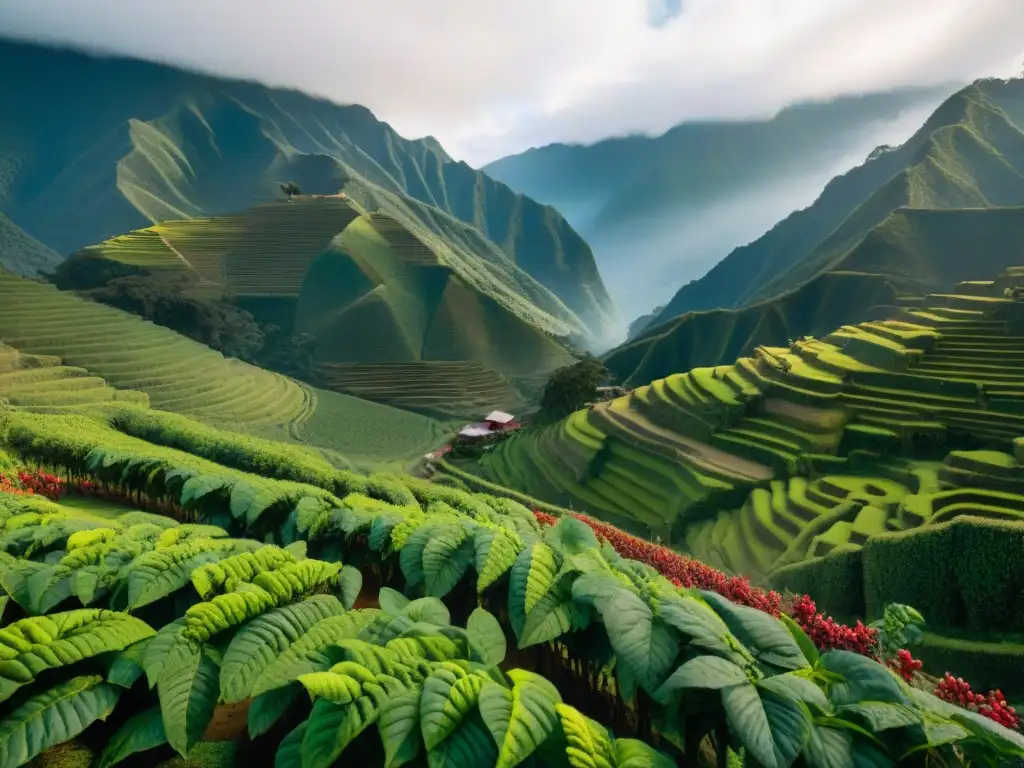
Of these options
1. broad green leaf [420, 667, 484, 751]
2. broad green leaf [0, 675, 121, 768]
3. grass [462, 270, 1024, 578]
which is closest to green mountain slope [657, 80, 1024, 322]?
grass [462, 270, 1024, 578]

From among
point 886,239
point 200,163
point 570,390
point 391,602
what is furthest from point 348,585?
point 200,163

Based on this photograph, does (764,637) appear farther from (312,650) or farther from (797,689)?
(312,650)

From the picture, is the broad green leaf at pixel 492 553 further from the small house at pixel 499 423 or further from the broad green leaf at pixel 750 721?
the small house at pixel 499 423

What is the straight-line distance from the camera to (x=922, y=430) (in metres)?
17.5

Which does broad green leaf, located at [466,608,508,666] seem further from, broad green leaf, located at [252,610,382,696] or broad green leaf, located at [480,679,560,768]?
broad green leaf, located at [252,610,382,696]

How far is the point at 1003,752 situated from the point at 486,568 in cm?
201

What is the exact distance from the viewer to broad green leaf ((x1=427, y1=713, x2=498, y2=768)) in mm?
1662

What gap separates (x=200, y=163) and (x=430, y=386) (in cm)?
11979

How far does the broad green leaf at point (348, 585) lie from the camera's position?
9.16 ft

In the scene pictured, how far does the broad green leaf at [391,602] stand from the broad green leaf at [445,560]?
0.18 m

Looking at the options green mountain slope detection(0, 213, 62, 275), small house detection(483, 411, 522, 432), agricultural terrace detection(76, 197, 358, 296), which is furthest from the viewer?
green mountain slope detection(0, 213, 62, 275)

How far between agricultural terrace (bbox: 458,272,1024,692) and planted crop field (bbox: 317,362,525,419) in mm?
17423

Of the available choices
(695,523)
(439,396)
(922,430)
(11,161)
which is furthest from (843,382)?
(11,161)

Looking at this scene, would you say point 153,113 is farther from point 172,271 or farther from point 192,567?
point 192,567
